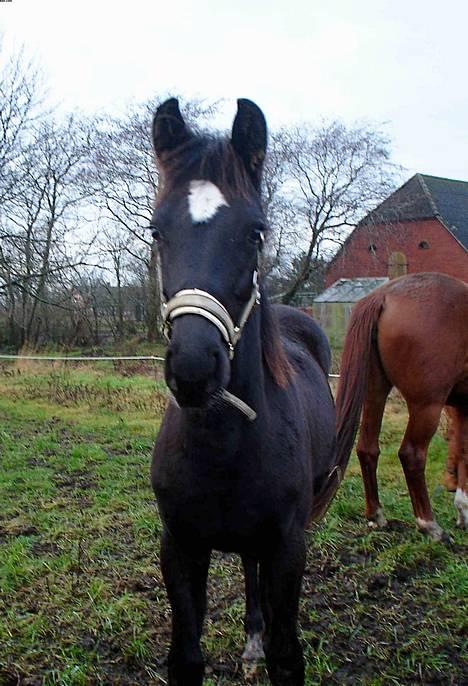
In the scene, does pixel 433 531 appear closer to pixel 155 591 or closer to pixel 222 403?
pixel 155 591

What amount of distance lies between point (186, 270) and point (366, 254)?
89.1 feet

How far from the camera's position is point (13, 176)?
11.9m

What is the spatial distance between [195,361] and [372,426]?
3.28 m

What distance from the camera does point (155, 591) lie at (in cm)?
332

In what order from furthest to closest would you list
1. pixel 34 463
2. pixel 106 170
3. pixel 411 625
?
pixel 106 170, pixel 34 463, pixel 411 625

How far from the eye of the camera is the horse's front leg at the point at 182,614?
2.05 meters

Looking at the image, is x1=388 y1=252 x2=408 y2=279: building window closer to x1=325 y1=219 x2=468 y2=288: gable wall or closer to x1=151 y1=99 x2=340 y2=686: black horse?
x1=325 y1=219 x2=468 y2=288: gable wall

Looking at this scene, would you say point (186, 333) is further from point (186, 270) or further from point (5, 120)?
point (5, 120)

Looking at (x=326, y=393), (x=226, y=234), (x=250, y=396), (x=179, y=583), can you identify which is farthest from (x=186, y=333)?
(x=326, y=393)

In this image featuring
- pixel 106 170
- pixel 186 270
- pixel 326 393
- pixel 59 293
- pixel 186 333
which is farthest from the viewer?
pixel 106 170

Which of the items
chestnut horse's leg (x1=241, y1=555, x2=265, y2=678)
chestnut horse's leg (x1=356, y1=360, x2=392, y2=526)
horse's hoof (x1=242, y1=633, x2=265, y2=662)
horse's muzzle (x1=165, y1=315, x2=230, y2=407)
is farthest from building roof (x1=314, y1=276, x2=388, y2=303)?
horse's muzzle (x1=165, y1=315, x2=230, y2=407)

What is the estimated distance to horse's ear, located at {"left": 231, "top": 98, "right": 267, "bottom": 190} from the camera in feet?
6.12

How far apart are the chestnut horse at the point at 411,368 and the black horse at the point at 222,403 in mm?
2099

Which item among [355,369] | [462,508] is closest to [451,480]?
[462,508]
